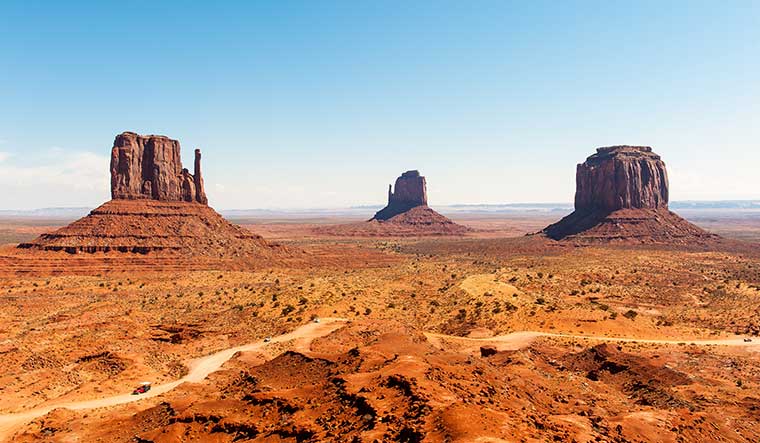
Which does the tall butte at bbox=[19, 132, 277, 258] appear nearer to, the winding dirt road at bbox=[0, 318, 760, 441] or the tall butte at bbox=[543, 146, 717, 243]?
the winding dirt road at bbox=[0, 318, 760, 441]

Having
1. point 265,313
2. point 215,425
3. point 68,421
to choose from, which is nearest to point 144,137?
point 265,313

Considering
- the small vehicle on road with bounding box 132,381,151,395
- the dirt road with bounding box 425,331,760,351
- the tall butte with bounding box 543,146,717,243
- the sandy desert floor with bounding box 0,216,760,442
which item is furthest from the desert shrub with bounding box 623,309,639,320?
the tall butte with bounding box 543,146,717,243

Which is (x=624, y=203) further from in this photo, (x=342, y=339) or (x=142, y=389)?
(x=142, y=389)

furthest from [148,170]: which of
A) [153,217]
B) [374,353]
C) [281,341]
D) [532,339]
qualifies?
[374,353]

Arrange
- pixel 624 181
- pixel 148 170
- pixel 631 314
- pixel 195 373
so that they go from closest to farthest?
1. pixel 195 373
2. pixel 631 314
3. pixel 148 170
4. pixel 624 181

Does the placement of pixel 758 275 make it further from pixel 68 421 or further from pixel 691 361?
pixel 68 421

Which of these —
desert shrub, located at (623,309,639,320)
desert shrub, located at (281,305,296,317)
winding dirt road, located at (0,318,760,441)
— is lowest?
desert shrub, located at (623,309,639,320)
